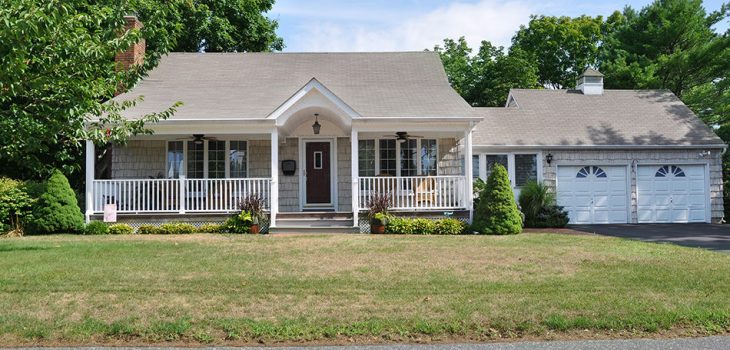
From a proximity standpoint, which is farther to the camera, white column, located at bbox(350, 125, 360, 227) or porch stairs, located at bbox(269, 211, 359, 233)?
white column, located at bbox(350, 125, 360, 227)

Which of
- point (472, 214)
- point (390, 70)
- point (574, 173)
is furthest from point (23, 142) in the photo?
point (574, 173)

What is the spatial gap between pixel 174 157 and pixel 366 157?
17.6ft

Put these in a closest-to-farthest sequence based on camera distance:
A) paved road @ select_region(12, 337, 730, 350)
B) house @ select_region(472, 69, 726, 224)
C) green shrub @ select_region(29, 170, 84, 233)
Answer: paved road @ select_region(12, 337, 730, 350), green shrub @ select_region(29, 170, 84, 233), house @ select_region(472, 69, 726, 224)

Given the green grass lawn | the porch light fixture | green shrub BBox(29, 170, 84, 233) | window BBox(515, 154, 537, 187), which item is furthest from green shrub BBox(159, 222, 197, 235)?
window BBox(515, 154, 537, 187)

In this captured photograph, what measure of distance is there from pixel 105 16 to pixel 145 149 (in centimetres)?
808

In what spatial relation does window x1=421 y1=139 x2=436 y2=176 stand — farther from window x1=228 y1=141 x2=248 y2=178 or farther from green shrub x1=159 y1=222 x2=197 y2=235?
green shrub x1=159 y1=222 x2=197 y2=235

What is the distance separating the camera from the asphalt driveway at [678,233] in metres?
11.9

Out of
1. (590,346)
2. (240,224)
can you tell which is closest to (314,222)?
(240,224)

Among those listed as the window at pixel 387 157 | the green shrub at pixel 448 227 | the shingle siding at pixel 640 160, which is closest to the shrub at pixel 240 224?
the window at pixel 387 157

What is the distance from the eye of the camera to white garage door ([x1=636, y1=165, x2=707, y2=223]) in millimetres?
17969

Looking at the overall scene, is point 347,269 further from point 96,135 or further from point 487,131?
point 487,131

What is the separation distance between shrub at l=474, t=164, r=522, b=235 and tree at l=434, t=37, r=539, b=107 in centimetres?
1808

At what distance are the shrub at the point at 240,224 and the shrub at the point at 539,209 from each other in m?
7.52

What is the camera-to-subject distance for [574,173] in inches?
706
